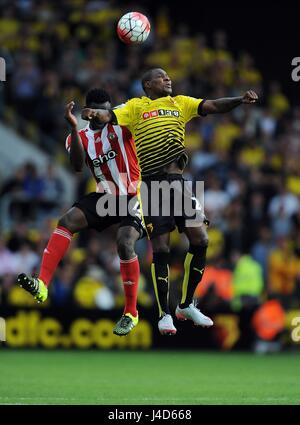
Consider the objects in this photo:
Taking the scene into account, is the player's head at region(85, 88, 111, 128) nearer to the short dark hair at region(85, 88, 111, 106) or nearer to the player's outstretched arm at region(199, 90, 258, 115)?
the short dark hair at region(85, 88, 111, 106)

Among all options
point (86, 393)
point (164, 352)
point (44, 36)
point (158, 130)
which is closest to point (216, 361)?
point (164, 352)

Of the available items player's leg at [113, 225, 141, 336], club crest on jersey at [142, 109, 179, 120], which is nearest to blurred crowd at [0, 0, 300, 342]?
player's leg at [113, 225, 141, 336]

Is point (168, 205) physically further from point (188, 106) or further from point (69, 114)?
point (69, 114)

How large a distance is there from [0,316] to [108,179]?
693 cm

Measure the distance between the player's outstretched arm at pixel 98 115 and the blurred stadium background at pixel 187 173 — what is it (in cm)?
739

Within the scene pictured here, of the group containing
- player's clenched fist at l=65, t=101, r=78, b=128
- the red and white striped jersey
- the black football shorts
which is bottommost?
the black football shorts

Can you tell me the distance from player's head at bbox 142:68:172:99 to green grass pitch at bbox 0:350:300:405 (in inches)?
129

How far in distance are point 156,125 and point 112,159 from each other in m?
0.83

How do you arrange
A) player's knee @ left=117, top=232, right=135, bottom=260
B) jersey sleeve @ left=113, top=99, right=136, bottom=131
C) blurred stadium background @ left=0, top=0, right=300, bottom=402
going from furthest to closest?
blurred stadium background @ left=0, top=0, right=300, bottom=402
player's knee @ left=117, top=232, right=135, bottom=260
jersey sleeve @ left=113, top=99, right=136, bottom=131

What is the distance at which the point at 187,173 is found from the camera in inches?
851

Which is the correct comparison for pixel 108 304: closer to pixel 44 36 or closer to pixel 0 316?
pixel 0 316

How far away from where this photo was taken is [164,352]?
64.0 feet

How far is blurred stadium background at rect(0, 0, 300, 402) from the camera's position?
64.3 ft

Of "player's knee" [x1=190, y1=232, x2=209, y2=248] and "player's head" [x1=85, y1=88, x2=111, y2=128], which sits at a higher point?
"player's head" [x1=85, y1=88, x2=111, y2=128]
